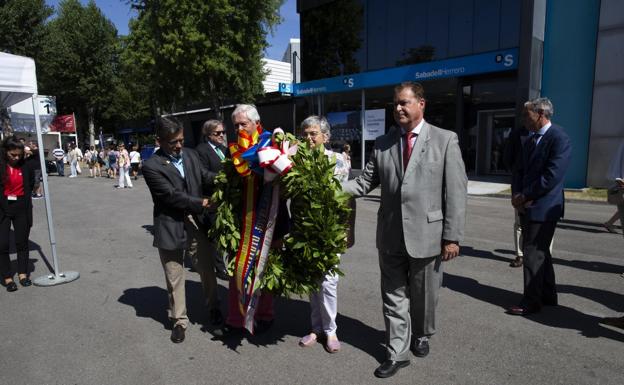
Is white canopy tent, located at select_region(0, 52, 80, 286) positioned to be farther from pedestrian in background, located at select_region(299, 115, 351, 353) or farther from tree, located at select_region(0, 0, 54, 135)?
tree, located at select_region(0, 0, 54, 135)

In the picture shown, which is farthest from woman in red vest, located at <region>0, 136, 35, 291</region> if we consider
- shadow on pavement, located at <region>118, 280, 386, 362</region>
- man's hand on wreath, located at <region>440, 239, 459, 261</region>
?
man's hand on wreath, located at <region>440, 239, 459, 261</region>

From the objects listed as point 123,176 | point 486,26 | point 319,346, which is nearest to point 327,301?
point 319,346

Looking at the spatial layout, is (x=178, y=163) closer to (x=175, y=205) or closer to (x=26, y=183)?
(x=175, y=205)

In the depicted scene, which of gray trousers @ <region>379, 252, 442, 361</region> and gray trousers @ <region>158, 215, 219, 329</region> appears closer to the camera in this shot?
gray trousers @ <region>379, 252, 442, 361</region>

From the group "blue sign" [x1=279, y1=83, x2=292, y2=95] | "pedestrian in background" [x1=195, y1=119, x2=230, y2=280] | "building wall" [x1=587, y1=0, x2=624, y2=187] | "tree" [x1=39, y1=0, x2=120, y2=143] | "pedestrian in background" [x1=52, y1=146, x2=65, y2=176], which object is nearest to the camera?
"pedestrian in background" [x1=195, y1=119, x2=230, y2=280]

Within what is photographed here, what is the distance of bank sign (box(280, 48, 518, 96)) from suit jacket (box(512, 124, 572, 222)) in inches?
497

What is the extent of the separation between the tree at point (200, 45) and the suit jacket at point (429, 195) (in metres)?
17.3

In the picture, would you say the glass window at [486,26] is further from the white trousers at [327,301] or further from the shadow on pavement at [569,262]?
the white trousers at [327,301]

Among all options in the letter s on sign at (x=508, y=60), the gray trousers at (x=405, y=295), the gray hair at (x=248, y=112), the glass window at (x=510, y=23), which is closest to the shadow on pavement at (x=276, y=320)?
the gray trousers at (x=405, y=295)

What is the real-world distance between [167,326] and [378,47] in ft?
59.1

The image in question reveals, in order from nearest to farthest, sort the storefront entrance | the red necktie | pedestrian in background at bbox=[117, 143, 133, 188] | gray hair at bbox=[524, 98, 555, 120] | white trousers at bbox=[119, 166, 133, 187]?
1. the red necktie
2. gray hair at bbox=[524, 98, 555, 120]
3. pedestrian in background at bbox=[117, 143, 133, 188]
4. white trousers at bbox=[119, 166, 133, 187]
5. the storefront entrance

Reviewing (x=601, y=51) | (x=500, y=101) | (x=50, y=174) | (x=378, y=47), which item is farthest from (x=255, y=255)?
(x=50, y=174)

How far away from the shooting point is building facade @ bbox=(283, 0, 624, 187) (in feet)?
42.8

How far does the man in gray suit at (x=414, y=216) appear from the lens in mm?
3018
